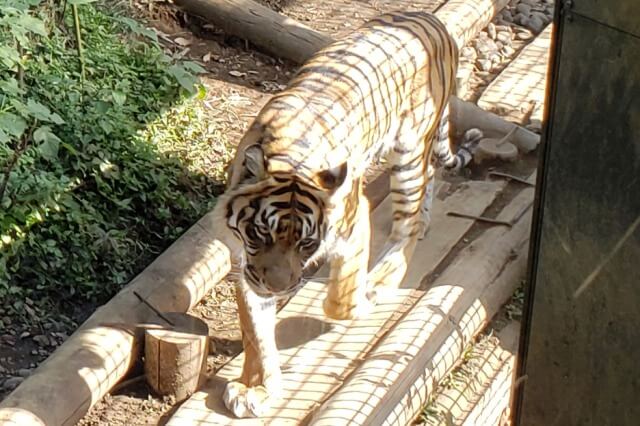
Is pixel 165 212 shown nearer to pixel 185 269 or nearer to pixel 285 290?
pixel 185 269

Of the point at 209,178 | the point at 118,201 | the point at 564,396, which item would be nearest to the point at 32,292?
the point at 118,201

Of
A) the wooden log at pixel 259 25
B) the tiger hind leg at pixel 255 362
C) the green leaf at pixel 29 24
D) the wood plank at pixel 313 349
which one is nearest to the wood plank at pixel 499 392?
the wood plank at pixel 313 349

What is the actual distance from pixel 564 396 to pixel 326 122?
136 cm

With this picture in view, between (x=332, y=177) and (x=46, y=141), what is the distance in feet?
4.89

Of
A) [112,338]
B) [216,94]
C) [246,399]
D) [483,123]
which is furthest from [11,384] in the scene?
[483,123]

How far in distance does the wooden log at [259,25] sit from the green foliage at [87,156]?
574 millimetres

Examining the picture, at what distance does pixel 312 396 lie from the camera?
4.47 m

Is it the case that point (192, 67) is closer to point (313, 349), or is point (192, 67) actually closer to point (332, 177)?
point (313, 349)

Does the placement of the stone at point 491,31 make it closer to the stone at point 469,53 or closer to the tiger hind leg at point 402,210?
the stone at point 469,53

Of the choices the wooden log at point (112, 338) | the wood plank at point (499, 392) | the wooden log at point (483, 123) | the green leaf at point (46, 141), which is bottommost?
the wood plank at point (499, 392)

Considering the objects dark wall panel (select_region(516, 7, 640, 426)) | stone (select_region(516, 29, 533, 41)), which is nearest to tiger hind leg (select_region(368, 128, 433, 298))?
dark wall panel (select_region(516, 7, 640, 426))

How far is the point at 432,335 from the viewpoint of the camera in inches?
182

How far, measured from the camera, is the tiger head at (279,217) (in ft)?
13.5

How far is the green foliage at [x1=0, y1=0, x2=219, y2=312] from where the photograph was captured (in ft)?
16.6
